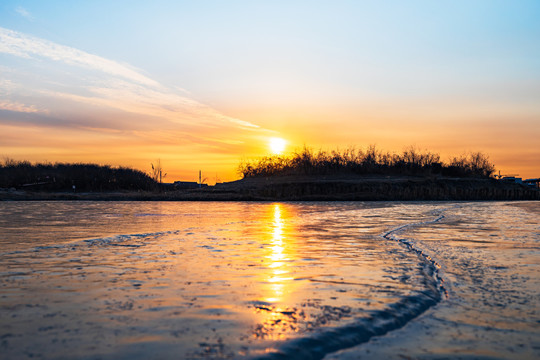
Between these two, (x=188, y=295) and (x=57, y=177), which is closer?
(x=188, y=295)

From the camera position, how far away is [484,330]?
367 cm

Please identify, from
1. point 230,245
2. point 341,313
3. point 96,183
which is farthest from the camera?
point 96,183

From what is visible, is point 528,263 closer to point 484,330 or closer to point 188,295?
point 484,330

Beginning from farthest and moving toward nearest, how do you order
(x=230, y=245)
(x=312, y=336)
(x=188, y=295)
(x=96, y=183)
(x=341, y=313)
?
1. (x=96, y=183)
2. (x=230, y=245)
3. (x=188, y=295)
4. (x=341, y=313)
5. (x=312, y=336)

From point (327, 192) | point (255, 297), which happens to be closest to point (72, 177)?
point (327, 192)

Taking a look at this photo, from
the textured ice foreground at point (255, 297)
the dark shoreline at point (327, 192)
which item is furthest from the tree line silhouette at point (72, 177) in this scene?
the textured ice foreground at point (255, 297)

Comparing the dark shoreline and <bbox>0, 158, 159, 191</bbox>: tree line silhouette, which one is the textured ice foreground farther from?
<bbox>0, 158, 159, 191</bbox>: tree line silhouette

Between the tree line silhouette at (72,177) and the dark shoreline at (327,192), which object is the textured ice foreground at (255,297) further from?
the tree line silhouette at (72,177)

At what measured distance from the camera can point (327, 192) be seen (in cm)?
4281

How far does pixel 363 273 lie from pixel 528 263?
2530 millimetres

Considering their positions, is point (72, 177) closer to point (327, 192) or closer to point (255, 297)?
point (327, 192)

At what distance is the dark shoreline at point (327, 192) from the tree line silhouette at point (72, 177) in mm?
7154

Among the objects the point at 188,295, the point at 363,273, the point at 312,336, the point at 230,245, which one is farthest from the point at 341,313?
the point at 230,245

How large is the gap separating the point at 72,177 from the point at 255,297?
5228cm
